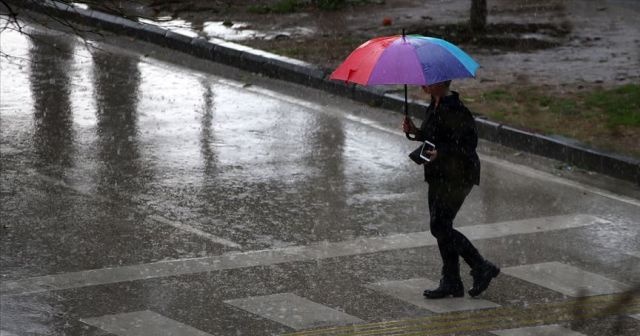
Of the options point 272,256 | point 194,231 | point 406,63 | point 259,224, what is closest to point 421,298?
point 272,256

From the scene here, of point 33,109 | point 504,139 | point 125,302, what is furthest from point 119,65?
point 125,302

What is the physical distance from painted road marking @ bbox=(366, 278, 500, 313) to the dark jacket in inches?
31.7

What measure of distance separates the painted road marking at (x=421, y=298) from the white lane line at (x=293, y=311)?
1.68 ft

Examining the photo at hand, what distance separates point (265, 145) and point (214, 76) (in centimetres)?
322

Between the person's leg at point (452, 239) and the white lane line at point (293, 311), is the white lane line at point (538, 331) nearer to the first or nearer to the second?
the person's leg at point (452, 239)

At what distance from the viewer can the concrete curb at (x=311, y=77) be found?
36.6 ft

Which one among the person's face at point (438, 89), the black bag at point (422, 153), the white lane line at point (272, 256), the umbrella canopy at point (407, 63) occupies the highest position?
the umbrella canopy at point (407, 63)

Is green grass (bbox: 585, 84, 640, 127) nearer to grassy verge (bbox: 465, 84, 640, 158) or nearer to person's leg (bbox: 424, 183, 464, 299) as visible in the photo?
grassy verge (bbox: 465, 84, 640, 158)

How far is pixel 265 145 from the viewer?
11.8 m

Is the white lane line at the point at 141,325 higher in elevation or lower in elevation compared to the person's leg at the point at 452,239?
lower

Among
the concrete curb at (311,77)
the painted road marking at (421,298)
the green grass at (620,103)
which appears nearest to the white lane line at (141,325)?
the painted road marking at (421,298)

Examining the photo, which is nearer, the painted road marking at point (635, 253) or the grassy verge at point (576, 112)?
the painted road marking at point (635, 253)

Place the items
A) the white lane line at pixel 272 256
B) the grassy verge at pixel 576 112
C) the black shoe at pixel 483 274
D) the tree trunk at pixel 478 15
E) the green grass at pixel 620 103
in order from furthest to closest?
1. the tree trunk at pixel 478 15
2. the green grass at pixel 620 103
3. the grassy verge at pixel 576 112
4. the white lane line at pixel 272 256
5. the black shoe at pixel 483 274

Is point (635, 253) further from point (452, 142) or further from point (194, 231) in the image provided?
point (194, 231)
